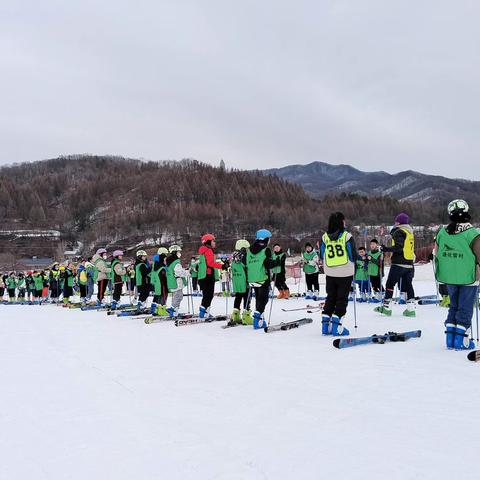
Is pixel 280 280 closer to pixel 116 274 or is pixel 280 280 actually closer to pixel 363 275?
pixel 363 275

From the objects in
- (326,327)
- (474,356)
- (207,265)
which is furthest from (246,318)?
(474,356)

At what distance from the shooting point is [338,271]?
320 inches

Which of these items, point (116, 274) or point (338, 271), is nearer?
point (338, 271)

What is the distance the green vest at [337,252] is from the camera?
8070mm

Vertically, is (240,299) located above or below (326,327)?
above

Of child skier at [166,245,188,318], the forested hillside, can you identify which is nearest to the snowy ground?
child skier at [166,245,188,318]

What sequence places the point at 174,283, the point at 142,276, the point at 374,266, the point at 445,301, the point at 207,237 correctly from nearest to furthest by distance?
the point at 207,237 → the point at 445,301 → the point at 174,283 → the point at 374,266 → the point at 142,276

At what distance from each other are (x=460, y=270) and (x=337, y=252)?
2077 millimetres

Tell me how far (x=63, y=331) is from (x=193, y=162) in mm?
179431

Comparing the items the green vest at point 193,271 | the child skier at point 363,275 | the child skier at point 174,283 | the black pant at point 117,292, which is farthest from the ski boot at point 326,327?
the green vest at point 193,271

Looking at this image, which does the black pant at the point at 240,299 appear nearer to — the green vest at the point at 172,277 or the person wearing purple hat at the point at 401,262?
the green vest at the point at 172,277

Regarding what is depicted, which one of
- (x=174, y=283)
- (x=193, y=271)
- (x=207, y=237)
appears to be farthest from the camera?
(x=193, y=271)

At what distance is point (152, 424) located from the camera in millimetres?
3912

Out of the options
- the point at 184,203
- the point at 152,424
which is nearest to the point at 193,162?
the point at 184,203
